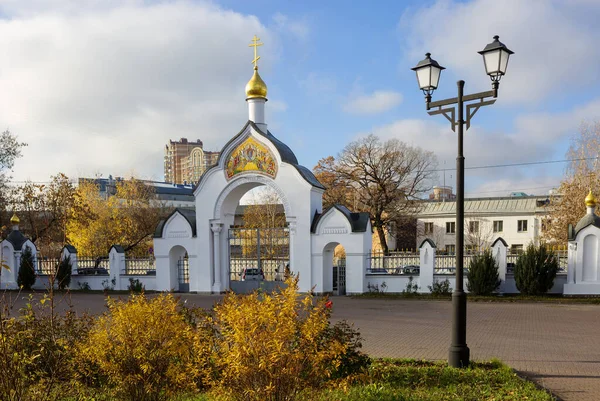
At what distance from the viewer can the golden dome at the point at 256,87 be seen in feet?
61.6

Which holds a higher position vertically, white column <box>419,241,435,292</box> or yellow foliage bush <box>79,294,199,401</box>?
yellow foliage bush <box>79,294,199,401</box>

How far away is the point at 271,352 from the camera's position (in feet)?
14.0

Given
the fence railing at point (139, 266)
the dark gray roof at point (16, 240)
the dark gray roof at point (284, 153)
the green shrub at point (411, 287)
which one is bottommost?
the green shrub at point (411, 287)

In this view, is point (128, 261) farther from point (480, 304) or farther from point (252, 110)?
point (480, 304)

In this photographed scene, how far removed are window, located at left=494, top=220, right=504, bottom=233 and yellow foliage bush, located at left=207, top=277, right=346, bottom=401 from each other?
4467cm

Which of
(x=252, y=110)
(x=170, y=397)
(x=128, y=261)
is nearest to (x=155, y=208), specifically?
(x=128, y=261)

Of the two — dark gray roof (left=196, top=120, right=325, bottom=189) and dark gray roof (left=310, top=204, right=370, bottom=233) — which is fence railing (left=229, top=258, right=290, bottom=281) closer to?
dark gray roof (left=310, top=204, right=370, bottom=233)

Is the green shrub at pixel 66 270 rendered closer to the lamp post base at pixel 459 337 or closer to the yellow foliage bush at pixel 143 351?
the yellow foliage bush at pixel 143 351

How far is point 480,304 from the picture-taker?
15820mm

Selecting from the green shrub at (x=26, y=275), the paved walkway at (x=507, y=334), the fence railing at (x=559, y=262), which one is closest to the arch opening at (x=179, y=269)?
the paved walkway at (x=507, y=334)

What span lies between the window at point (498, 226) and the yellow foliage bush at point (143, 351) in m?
44.6

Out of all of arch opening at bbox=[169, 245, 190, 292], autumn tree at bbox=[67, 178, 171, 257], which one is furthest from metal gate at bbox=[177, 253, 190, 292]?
autumn tree at bbox=[67, 178, 171, 257]

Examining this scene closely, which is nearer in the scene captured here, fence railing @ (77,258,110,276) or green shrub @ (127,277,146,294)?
green shrub @ (127,277,146,294)

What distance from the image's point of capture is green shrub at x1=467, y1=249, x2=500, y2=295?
16.8 metres
